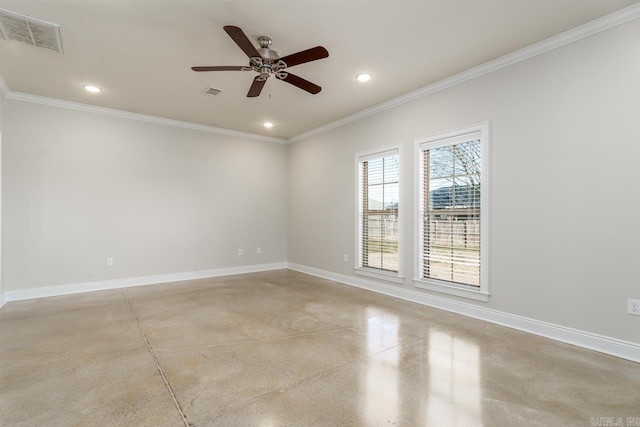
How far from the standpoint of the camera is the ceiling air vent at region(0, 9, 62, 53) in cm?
270

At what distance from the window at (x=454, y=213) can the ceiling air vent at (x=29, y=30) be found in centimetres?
412

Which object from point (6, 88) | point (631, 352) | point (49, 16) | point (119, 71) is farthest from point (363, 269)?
point (6, 88)

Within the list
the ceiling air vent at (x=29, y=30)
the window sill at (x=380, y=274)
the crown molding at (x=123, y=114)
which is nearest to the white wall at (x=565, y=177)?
the window sill at (x=380, y=274)

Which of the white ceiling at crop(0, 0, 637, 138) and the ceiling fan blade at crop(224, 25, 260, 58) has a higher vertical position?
the white ceiling at crop(0, 0, 637, 138)

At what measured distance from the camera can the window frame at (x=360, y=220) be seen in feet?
14.6

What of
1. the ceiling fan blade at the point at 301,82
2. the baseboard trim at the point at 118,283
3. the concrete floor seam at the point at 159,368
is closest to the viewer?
the concrete floor seam at the point at 159,368

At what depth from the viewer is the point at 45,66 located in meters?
3.57

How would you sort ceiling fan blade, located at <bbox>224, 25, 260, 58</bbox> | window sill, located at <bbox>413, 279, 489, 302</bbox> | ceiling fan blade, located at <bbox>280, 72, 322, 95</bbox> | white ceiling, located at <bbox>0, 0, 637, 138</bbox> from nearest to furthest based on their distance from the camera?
1. ceiling fan blade, located at <bbox>224, 25, 260, 58</bbox>
2. white ceiling, located at <bbox>0, 0, 637, 138</bbox>
3. ceiling fan blade, located at <bbox>280, 72, 322, 95</bbox>
4. window sill, located at <bbox>413, 279, 489, 302</bbox>

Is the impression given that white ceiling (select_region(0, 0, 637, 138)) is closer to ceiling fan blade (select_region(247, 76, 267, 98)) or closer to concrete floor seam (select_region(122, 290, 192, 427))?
ceiling fan blade (select_region(247, 76, 267, 98))

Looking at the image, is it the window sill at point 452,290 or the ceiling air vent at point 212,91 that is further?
the ceiling air vent at point 212,91

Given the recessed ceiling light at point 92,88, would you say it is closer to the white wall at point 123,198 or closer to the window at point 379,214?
the white wall at point 123,198

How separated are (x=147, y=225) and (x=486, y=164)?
17.1 feet

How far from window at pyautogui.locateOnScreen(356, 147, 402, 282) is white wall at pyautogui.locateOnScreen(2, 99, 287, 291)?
2.35 meters

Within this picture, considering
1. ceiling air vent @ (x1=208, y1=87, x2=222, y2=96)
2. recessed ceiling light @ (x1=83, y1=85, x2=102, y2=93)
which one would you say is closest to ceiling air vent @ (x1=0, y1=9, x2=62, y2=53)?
recessed ceiling light @ (x1=83, y1=85, x2=102, y2=93)
